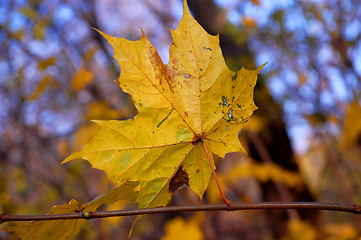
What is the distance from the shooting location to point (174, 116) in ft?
2.35

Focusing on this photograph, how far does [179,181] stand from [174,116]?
0.16 meters

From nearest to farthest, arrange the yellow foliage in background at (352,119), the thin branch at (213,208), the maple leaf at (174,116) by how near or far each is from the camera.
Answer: the thin branch at (213,208), the maple leaf at (174,116), the yellow foliage in background at (352,119)

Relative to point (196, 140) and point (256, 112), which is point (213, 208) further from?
point (256, 112)

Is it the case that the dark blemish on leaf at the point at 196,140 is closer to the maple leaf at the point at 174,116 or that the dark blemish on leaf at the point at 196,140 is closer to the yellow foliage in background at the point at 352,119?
the maple leaf at the point at 174,116

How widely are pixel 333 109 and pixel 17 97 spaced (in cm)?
405

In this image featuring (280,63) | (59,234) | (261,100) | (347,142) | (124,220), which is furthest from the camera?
(124,220)

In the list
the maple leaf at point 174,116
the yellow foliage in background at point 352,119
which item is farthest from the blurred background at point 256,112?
the maple leaf at point 174,116

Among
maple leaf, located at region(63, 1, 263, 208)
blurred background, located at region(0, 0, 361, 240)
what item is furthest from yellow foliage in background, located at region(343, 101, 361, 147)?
maple leaf, located at region(63, 1, 263, 208)

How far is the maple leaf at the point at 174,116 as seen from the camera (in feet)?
2.18

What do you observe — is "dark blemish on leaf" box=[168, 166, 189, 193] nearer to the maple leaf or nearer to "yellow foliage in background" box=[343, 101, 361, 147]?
the maple leaf

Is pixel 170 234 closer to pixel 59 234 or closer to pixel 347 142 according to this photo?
pixel 347 142

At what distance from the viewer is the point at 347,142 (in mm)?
2273

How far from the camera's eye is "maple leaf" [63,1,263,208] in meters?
0.66

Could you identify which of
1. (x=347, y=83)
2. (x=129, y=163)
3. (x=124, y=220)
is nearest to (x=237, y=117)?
(x=129, y=163)
